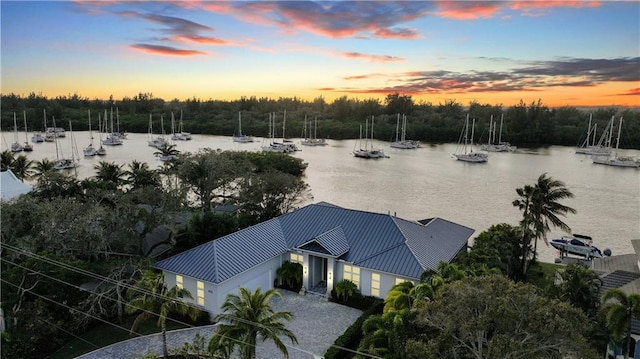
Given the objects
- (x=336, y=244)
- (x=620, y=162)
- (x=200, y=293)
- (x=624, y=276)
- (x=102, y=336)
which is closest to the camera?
(x=102, y=336)

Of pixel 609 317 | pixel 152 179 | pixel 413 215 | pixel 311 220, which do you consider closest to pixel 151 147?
pixel 152 179

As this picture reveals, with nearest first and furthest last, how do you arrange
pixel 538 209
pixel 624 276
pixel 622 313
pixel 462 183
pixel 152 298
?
pixel 622 313 < pixel 152 298 < pixel 624 276 < pixel 538 209 < pixel 462 183

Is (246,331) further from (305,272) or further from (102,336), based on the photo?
(305,272)

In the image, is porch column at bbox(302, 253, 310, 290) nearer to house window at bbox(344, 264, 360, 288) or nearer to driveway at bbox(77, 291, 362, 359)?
driveway at bbox(77, 291, 362, 359)

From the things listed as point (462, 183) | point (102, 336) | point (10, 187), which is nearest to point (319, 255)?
point (102, 336)

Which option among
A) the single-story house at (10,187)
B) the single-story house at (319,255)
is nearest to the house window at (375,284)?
the single-story house at (319,255)

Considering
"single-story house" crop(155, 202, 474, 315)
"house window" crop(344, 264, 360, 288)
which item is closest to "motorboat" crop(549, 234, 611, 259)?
"single-story house" crop(155, 202, 474, 315)

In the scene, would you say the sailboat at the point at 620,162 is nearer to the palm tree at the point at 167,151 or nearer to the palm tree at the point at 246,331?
the palm tree at the point at 167,151
